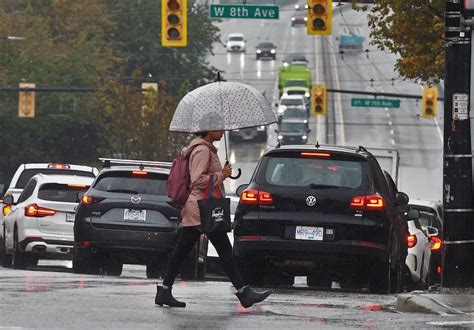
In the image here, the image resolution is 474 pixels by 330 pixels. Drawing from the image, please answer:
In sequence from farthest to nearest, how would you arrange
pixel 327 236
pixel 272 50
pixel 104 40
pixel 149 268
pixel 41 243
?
pixel 272 50, pixel 104 40, pixel 41 243, pixel 149 268, pixel 327 236

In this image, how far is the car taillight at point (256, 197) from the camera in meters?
18.0

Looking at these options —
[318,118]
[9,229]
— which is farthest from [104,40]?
[9,229]

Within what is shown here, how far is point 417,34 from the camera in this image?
1395 inches

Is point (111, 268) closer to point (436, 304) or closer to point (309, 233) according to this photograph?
point (309, 233)

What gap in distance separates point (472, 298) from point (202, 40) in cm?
9219

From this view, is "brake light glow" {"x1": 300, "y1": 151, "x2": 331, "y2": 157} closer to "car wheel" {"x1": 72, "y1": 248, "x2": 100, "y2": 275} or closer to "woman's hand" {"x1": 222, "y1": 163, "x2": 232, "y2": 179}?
"woman's hand" {"x1": 222, "y1": 163, "x2": 232, "y2": 179}

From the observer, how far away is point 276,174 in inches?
717

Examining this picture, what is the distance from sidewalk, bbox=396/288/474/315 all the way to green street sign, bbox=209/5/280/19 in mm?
22226

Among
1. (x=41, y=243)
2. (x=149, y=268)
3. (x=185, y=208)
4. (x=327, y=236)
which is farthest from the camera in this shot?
(x=41, y=243)

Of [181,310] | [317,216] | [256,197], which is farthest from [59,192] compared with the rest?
[181,310]

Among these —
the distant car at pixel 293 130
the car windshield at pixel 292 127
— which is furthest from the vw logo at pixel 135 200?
the car windshield at pixel 292 127

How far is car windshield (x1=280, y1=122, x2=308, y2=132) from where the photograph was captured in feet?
307

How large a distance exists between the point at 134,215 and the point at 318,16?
13413 mm

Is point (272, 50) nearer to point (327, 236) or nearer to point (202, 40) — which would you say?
point (202, 40)
